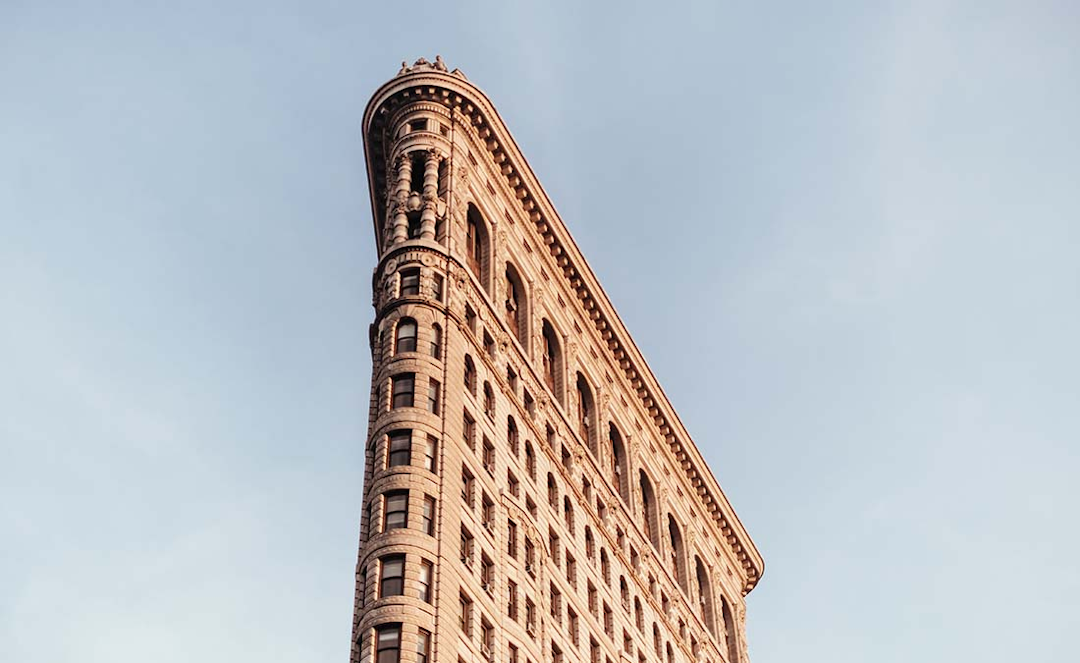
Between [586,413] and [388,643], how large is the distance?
41.8 m

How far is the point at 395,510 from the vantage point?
70562 millimetres

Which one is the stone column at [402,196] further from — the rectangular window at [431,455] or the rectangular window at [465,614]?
the rectangular window at [465,614]

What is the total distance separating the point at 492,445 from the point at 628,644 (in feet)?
60.3

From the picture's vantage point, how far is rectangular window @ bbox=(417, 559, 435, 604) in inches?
2642

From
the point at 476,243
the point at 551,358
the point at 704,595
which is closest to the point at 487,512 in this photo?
the point at 476,243

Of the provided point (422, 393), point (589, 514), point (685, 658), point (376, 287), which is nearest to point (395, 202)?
point (376, 287)

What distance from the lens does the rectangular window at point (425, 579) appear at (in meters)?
67.1

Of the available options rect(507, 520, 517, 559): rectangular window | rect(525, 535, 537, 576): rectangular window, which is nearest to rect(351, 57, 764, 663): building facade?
rect(507, 520, 517, 559): rectangular window

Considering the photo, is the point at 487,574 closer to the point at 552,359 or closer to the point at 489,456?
the point at 489,456

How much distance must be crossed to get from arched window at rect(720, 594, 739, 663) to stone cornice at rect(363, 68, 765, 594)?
6811 millimetres

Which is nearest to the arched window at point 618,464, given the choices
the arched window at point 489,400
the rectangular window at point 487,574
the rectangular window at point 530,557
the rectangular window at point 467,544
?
the arched window at point 489,400

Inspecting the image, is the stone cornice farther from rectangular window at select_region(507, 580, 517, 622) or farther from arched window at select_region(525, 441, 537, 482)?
rectangular window at select_region(507, 580, 517, 622)

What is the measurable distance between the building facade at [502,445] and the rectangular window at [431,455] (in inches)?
3.7

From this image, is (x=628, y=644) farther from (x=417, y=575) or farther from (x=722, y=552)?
(x=722, y=552)
